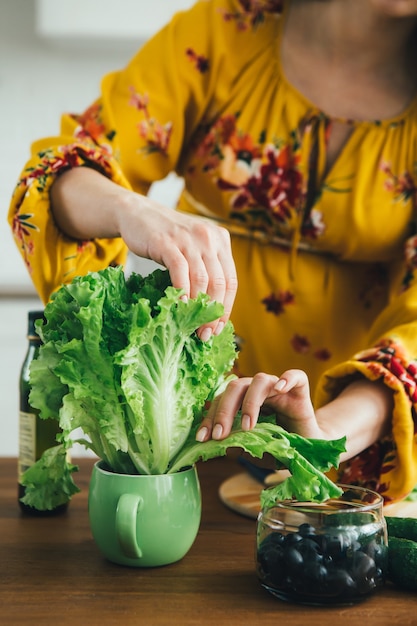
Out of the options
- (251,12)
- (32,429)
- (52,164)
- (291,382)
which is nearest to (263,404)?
(291,382)

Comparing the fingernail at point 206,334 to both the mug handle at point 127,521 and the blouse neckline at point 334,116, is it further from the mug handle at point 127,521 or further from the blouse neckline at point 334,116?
the blouse neckline at point 334,116

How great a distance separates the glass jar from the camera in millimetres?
705

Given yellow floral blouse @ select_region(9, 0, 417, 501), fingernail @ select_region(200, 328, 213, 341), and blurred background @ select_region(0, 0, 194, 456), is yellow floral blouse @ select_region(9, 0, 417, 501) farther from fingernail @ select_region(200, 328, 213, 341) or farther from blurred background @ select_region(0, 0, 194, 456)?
blurred background @ select_region(0, 0, 194, 456)

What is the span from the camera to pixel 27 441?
1.04 metres

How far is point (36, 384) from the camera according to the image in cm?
79

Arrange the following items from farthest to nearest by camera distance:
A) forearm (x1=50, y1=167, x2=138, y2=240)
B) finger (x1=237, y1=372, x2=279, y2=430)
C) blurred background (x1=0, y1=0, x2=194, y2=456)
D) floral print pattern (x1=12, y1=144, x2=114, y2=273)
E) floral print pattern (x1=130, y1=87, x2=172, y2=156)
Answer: blurred background (x1=0, y1=0, x2=194, y2=456)
floral print pattern (x1=130, y1=87, x2=172, y2=156)
floral print pattern (x1=12, y1=144, x2=114, y2=273)
forearm (x1=50, y1=167, x2=138, y2=240)
finger (x1=237, y1=372, x2=279, y2=430)

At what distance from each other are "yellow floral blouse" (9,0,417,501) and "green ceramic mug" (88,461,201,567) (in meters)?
0.50

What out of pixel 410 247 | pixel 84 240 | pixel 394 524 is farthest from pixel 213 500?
pixel 410 247

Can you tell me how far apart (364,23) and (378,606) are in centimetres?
98

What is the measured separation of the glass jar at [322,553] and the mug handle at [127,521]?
5.0 inches

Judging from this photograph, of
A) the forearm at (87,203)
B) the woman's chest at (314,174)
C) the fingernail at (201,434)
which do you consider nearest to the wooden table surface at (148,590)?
the fingernail at (201,434)

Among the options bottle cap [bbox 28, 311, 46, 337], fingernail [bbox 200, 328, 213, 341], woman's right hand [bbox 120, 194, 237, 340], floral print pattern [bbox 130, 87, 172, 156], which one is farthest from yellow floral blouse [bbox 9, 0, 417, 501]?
fingernail [bbox 200, 328, 213, 341]

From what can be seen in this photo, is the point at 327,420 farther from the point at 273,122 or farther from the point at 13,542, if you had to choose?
the point at 273,122

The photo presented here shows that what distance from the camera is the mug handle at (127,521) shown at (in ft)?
2.50
